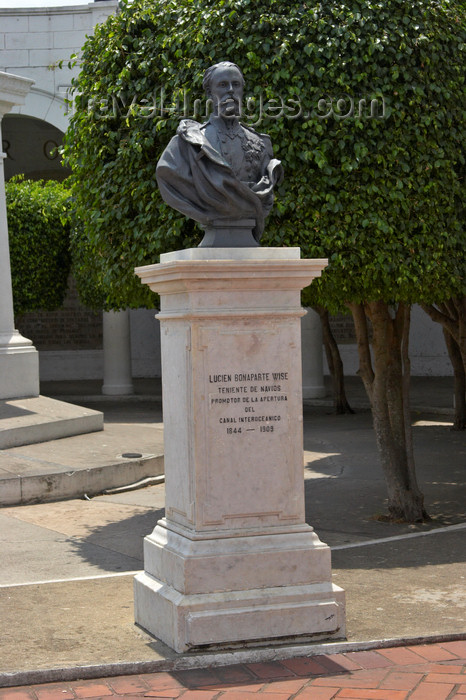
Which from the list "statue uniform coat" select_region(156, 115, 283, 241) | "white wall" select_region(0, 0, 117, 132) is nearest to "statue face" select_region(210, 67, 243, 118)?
"statue uniform coat" select_region(156, 115, 283, 241)

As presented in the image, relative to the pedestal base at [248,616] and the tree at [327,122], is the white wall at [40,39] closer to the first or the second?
the tree at [327,122]

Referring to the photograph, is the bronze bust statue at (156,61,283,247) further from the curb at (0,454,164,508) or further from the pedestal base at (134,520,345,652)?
the curb at (0,454,164,508)

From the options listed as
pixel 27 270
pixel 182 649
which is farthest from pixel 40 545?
pixel 27 270

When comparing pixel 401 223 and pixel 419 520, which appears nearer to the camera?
pixel 401 223

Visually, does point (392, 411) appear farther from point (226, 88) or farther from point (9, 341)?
point (9, 341)

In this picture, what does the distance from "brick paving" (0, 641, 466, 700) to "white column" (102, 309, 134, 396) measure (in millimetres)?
15736

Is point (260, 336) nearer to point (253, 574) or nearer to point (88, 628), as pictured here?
point (253, 574)

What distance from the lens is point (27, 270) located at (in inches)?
692

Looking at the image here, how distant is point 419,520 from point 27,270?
10965 mm

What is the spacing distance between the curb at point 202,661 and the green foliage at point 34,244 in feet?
43.7

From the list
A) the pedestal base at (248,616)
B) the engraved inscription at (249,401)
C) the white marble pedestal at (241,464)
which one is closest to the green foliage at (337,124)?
the white marble pedestal at (241,464)

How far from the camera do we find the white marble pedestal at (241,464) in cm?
500

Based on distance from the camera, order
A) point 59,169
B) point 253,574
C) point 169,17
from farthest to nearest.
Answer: point 59,169 → point 169,17 → point 253,574

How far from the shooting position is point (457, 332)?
10.9m
